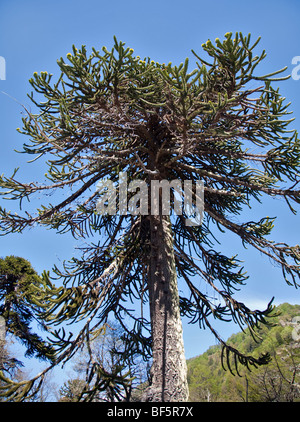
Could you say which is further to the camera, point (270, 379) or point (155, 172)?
point (270, 379)

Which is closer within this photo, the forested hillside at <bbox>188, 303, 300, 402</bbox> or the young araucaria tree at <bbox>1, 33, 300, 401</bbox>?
the young araucaria tree at <bbox>1, 33, 300, 401</bbox>

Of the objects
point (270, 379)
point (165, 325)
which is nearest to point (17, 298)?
point (165, 325)

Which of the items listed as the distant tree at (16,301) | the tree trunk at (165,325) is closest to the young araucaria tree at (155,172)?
the tree trunk at (165,325)

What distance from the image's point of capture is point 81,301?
5836 millimetres

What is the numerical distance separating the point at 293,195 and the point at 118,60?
4178 mm

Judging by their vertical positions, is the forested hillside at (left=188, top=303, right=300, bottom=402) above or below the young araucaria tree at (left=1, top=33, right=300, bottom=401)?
below

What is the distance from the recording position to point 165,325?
20.1ft

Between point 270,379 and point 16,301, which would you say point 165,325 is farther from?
point 270,379

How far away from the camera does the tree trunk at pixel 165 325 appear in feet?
18.1

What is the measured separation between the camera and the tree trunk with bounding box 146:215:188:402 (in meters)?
5.52

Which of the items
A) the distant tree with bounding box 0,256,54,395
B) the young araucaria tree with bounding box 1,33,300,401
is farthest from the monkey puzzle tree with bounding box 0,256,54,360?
the young araucaria tree with bounding box 1,33,300,401

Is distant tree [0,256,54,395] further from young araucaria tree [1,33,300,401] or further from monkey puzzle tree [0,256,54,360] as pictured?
young araucaria tree [1,33,300,401]

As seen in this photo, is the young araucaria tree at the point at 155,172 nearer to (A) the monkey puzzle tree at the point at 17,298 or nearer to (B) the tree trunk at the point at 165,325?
(B) the tree trunk at the point at 165,325
